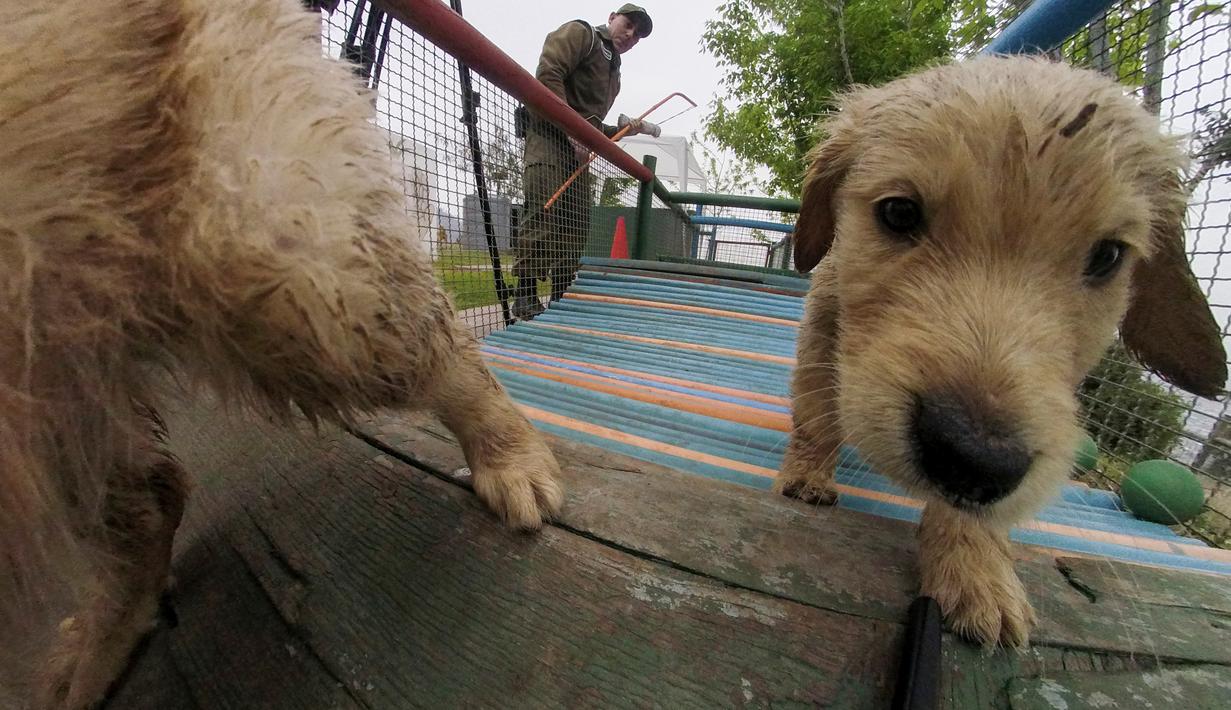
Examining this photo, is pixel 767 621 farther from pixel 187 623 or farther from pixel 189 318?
pixel 187 623

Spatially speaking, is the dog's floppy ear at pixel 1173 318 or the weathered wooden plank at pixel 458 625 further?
the dog's floppy ear at pixel 1173 318

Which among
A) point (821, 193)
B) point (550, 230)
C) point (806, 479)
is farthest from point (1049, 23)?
point (550, 230)

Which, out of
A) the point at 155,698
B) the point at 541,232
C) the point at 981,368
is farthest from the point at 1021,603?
the point at 541,232

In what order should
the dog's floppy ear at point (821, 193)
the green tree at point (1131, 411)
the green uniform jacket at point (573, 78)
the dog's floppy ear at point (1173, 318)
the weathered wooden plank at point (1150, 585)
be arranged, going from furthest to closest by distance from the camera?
the green uniform jacket at point (573, 78), the green tree at point (1131, 411), the dog's floppy ear at point (821, 193), the dog's floppy ear at point (1173, 318), the weathered wooden plank at point (1150, 585)

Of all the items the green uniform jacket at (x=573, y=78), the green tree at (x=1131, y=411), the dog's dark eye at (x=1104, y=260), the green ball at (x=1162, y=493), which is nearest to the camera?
the dog's dark eye at (x=1104, y=260)

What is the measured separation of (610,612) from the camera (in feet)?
3.69

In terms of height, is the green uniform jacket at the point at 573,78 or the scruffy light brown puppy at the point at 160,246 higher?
the green uniform jacket at the point at 573,78

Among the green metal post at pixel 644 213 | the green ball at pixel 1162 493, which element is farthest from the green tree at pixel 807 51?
the green ball at pixel 1162 493

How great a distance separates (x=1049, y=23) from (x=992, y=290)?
7.79 feet

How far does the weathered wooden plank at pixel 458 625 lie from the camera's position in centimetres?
101

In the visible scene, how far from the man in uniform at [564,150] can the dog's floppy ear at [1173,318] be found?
13.5 feet

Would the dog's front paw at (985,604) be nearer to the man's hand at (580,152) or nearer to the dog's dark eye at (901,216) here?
the dog's dark eye at (901,216)

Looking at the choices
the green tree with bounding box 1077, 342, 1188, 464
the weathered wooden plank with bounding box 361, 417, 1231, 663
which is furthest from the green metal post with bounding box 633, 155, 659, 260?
the weathered wooden plank with bounding box 361, 417, 1231, 663

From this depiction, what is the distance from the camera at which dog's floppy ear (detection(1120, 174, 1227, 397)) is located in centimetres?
151
